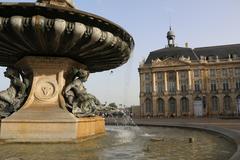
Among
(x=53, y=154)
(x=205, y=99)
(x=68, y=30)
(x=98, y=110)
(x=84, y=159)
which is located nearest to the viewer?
(x=84, y=159)

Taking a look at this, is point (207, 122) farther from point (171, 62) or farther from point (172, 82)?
point (171, 62)

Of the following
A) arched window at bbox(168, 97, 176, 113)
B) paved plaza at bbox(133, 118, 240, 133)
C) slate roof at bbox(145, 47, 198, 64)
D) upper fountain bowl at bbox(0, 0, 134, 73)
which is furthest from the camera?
slate roof at bbox(145, 47, 198, 64)

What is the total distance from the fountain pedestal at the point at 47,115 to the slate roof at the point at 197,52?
3111 inches

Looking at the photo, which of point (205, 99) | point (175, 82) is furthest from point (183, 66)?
point (205, 99)

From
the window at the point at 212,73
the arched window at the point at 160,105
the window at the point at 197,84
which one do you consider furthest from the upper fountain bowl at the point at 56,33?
the window at the point at 212,73

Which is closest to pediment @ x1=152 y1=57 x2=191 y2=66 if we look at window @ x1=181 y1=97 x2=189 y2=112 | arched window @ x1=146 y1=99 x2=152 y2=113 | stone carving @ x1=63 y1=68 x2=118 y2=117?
window @ x1=181 y1=97 x2=189 y2=112

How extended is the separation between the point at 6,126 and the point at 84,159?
448cm

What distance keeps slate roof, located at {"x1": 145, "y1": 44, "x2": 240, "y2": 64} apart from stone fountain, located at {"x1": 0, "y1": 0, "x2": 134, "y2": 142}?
78.4m

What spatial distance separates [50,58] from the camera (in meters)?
11.5

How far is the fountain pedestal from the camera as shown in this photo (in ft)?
32.7

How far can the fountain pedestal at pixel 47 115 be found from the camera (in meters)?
9.97

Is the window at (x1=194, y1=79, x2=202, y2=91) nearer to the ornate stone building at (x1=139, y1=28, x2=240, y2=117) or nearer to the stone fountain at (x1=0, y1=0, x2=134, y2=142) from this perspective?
the ornate stone building at (x1=139, y1=28, x2=240, y2=117)

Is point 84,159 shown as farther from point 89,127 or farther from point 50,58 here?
point 50,58

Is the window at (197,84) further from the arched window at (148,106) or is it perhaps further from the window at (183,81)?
the arched window at (148,106)
